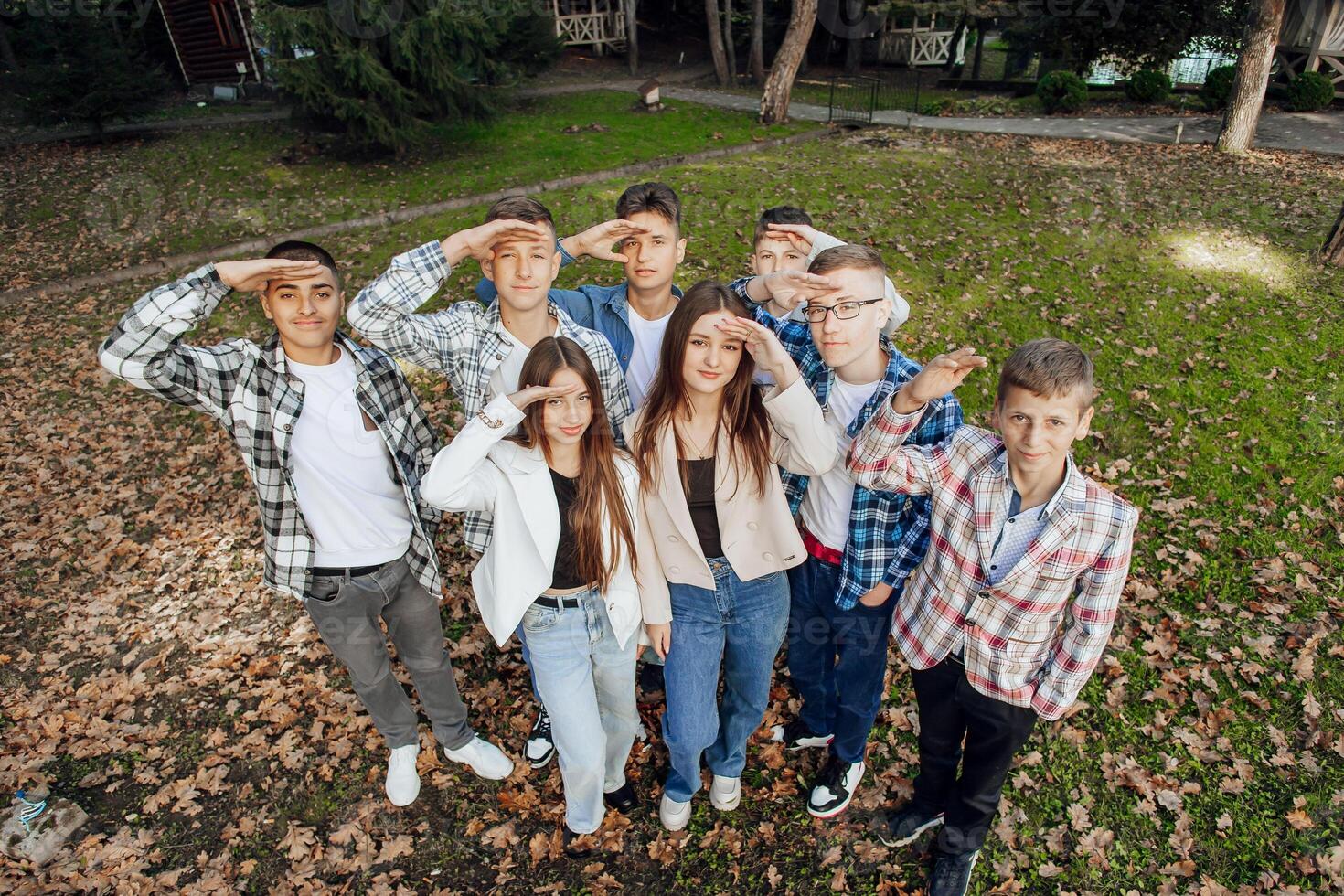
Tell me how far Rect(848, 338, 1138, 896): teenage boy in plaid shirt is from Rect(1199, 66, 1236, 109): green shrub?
61.2 feet

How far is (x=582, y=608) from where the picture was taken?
330 centimetres

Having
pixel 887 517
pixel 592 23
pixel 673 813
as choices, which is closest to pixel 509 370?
pixel 887 517

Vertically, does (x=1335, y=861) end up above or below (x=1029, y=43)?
below

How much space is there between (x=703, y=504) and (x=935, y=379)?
114 cm

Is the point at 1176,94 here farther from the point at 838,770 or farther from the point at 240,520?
the point at 240,520

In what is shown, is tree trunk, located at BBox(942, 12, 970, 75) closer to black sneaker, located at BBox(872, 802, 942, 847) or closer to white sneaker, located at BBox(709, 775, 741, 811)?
black sneaker, located at BBox(872, 802, 942, 847)

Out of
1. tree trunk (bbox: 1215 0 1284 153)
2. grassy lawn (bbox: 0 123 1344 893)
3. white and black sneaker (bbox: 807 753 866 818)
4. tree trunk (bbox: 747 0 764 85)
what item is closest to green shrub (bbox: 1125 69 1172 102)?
tree trunk (bbox: 1215 0 1284 153)

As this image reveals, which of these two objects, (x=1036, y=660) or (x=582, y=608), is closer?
(x=1036, y=660)

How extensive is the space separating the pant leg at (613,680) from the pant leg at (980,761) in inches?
59.5

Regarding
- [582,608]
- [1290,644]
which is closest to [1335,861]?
[1290,644]

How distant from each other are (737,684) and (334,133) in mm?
13492

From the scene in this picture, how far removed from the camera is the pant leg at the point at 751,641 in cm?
336

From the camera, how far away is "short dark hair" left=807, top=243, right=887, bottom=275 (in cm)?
310

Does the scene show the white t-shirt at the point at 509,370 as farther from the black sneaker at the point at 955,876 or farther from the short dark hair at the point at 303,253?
the black sneaker at the point at 955,876
